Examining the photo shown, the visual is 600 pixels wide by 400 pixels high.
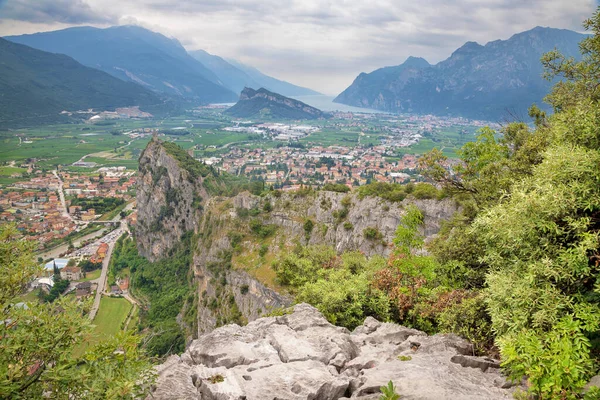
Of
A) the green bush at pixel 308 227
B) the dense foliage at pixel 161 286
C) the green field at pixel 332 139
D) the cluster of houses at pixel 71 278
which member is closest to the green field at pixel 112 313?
the dense foliage at pixel 161 286

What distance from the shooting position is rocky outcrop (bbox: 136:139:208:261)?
69625 millimetres

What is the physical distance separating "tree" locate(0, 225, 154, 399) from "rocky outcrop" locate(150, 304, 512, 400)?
5.42 ft

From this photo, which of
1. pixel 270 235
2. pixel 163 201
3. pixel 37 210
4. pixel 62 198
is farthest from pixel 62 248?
pixel 270 235

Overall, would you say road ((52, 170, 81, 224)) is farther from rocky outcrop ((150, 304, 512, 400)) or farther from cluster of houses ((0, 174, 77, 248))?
rocky outcrop ((150, 304, 512, 400))

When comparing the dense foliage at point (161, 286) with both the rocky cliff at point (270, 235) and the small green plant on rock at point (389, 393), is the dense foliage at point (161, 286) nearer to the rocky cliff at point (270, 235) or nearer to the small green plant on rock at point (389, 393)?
the rocky cliff at point (270, 235)

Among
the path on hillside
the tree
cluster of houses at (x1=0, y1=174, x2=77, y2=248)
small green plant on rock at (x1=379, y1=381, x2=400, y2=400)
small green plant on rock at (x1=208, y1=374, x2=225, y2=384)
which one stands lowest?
the path on hillside

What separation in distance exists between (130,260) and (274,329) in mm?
69377

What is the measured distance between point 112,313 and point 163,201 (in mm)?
26532

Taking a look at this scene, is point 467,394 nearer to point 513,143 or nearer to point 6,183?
point 513,143

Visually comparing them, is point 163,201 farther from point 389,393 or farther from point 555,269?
point 555,269

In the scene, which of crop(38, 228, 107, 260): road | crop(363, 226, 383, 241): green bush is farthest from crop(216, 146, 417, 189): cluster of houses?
crop(363, 226, 383, 241): green bush

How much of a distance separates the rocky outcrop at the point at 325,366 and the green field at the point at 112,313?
45578 mm

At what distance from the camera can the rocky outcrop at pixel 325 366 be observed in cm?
862

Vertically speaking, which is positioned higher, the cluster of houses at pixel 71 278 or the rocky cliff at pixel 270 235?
the rocky cliff at pixel 270 235
